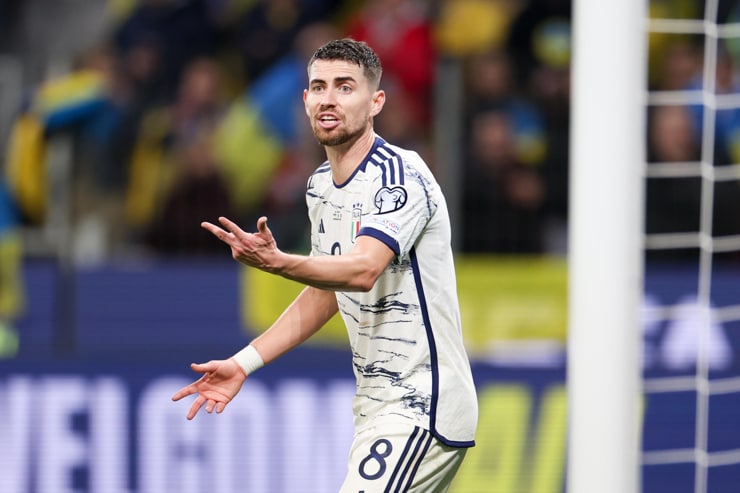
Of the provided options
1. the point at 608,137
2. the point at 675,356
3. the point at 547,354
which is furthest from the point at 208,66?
the point at 608,137

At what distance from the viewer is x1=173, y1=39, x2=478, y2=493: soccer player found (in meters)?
4.23

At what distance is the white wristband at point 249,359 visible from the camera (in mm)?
4512

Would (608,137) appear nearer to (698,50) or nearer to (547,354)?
(547,354)


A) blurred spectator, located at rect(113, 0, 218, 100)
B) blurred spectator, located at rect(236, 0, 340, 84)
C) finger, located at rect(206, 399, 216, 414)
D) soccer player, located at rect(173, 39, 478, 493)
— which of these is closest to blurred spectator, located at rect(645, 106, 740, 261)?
blurred spectator, located at rect(236, 0, 340, 84)

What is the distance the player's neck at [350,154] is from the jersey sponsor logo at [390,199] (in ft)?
0.57

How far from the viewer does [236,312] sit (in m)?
10.1

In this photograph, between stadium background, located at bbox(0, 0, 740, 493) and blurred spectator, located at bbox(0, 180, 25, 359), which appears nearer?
stadium background, located at bbox(0, 0, 740, 493)

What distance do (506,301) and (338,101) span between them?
579 centimetres

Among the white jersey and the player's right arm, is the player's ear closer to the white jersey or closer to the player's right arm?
the white jersey

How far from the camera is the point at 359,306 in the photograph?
14.4ft

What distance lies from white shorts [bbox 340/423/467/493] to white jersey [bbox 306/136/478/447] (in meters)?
0.04

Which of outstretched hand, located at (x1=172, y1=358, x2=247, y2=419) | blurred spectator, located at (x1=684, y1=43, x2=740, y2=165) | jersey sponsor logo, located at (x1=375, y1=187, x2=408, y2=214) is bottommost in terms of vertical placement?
outstretched hand, located at (x1=172, y1=358, x2=247, y2=419)

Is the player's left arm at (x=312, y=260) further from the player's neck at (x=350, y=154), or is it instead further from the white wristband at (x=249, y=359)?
the white wristband at (x=249, y=359)

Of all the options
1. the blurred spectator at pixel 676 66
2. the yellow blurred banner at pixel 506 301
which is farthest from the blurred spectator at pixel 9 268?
the blurred spectator at pixel 676 66
